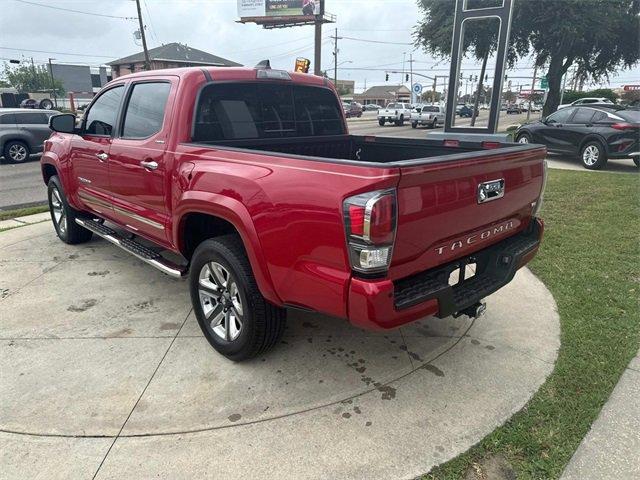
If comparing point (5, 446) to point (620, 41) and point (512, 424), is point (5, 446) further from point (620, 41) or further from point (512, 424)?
point (620, 41)

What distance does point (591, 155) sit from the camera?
37.2 ft

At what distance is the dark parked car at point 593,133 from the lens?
10.7 metres

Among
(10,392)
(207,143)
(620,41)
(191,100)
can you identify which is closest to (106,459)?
(10,392)

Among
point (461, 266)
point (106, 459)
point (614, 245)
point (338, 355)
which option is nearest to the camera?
point (106, 459)

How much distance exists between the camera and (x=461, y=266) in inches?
114

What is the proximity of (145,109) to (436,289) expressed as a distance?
277 cm

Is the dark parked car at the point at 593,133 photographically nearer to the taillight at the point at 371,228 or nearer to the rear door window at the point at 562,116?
the rear door window at the point at 562,116

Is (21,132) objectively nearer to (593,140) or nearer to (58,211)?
(58,211)

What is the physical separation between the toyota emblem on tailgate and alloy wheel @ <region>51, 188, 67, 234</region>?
4882 millimetres

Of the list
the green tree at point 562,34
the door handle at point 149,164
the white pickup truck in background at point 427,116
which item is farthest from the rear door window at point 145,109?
the white pickup truck in background at point 427,116

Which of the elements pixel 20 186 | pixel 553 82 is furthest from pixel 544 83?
pixel 20 186

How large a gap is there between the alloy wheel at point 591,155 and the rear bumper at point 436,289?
945 centimetres

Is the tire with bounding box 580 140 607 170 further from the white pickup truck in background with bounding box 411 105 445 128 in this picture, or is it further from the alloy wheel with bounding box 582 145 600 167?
the white pickup truck in background with bounding box 411 105 445 128

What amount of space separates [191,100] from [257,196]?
1218mm
